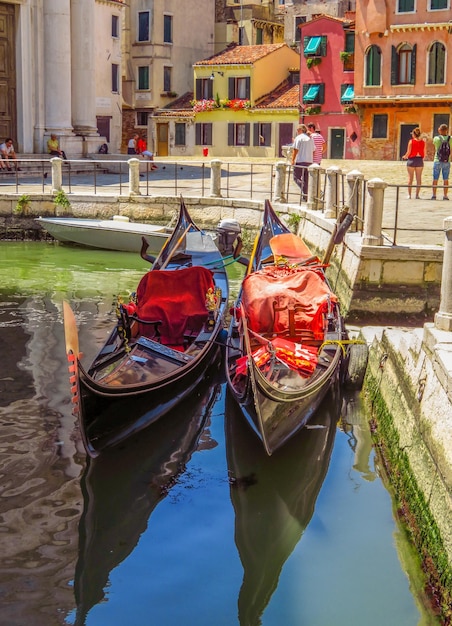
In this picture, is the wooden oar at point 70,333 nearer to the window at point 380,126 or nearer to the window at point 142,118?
the window at point 380,126

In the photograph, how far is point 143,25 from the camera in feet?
128

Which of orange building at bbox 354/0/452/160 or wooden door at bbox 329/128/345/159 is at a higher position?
orange building at bbox 354/0/452/160

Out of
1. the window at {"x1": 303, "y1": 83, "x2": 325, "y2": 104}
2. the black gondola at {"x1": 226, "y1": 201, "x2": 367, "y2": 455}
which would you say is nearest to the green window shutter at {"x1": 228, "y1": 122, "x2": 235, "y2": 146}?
the window at {"x1": 303, "y1": 83, "x2": 325, "y2": 104}

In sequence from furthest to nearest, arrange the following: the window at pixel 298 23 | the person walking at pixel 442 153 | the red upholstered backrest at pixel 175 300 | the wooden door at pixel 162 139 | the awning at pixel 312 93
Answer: the window at pixel 298 23 → the wooden door at pixel 162 139 → the awning at pixel 312 93 → the person walking at pixel 442 153 → the red upholstered backrest at pixel 175 300

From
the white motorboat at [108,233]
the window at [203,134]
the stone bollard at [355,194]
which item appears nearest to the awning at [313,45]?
the window at [203,134]

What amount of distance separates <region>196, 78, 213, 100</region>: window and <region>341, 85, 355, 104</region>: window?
5.90 m

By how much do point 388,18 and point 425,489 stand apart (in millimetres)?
28981

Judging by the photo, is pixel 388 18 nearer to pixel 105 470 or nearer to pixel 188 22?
pixel 188 22

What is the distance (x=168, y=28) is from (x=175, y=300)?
32535 mm

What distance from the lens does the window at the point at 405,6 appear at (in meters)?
31.8

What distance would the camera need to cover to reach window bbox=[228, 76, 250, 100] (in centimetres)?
3750

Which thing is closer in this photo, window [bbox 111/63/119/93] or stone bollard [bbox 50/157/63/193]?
stone bollard [bbox 50/157/63/193]

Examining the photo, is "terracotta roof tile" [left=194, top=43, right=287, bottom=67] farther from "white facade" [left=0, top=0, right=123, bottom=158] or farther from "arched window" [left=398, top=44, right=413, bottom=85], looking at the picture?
"white facade" [left=0, top=0, right=123, bottom=158]

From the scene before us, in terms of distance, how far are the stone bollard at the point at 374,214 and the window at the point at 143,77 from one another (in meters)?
30.7
